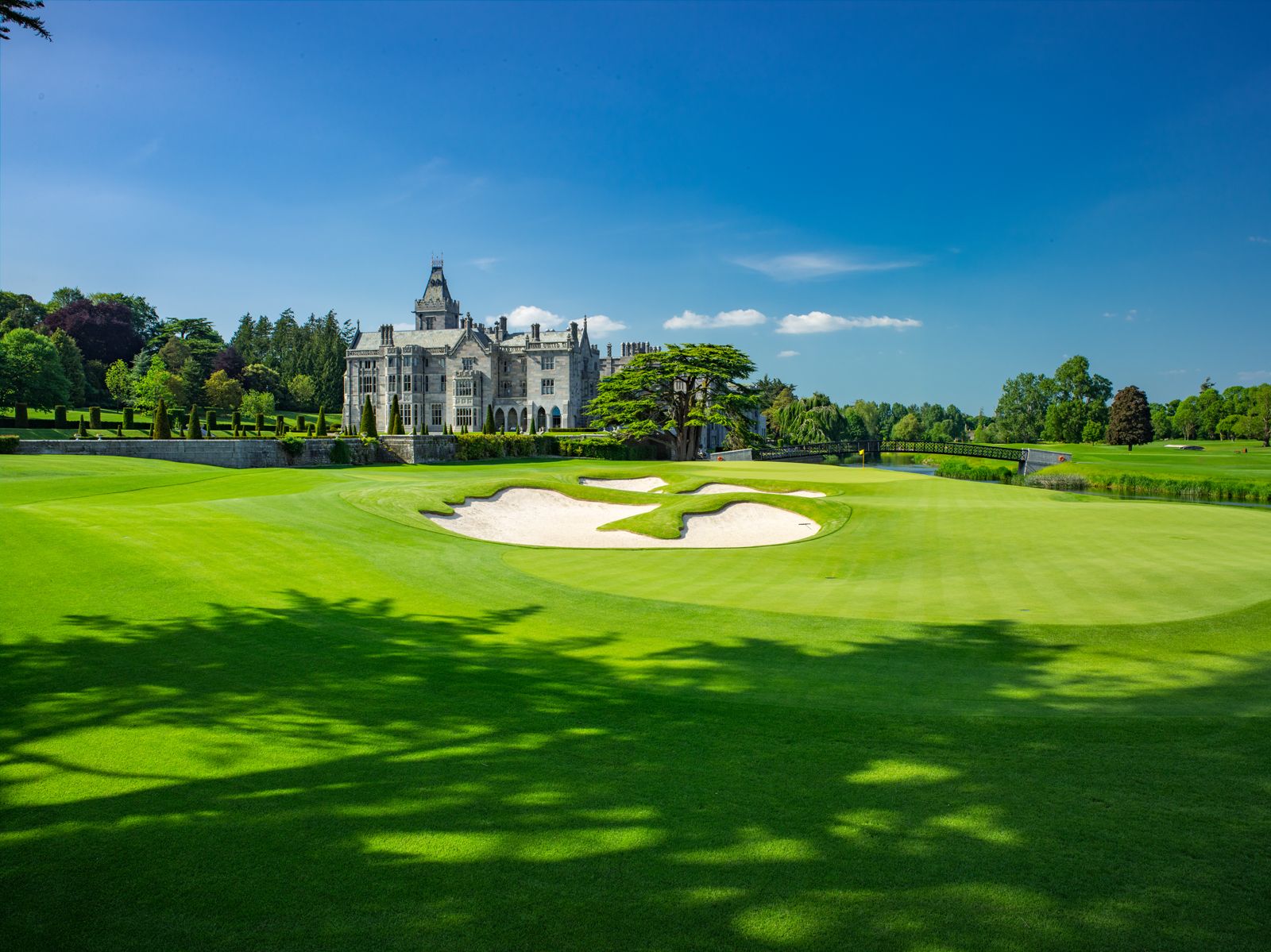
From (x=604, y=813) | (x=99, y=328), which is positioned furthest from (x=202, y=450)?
(x=99, y=328)

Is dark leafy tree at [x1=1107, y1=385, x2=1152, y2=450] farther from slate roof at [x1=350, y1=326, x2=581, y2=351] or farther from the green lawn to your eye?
the green lawn

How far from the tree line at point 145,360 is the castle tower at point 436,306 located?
1878 cm

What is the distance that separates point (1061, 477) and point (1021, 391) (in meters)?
81.9

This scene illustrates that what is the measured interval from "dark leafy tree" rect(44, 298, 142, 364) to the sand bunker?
102 metres

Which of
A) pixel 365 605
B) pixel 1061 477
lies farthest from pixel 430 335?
pixel 365 605

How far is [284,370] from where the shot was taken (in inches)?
4700

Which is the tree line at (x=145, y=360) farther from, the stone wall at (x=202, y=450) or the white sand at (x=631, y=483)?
the white sand at (x=631, y=483)

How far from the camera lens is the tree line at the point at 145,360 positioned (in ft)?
225

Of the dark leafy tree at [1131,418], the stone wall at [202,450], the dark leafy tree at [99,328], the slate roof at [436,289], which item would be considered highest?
the slate roof at [436,289]

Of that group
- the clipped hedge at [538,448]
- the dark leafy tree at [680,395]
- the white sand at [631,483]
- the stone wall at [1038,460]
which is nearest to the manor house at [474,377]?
the dark leafy tree at [680,395]

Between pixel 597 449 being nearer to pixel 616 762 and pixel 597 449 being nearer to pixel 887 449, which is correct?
pixel 887 449

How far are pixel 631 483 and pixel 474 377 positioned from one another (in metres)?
60.4

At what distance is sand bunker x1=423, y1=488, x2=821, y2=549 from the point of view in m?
21.8

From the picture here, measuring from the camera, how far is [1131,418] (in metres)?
89.8
